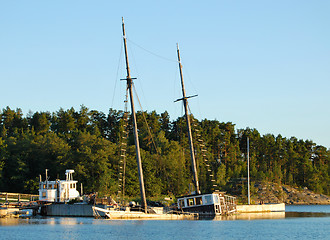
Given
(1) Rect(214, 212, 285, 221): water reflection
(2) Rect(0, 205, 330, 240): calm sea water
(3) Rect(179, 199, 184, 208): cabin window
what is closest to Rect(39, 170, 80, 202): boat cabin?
(2) Rect(0, 205, 330, 240): calm sea water

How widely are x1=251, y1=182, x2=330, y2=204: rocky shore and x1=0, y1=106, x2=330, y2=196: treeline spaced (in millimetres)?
3535

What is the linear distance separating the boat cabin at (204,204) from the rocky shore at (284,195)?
75312mm

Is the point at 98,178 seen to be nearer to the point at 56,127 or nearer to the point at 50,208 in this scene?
the point at 50,208

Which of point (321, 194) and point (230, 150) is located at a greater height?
point (230, 150)

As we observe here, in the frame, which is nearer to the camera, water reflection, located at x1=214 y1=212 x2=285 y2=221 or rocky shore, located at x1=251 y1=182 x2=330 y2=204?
water reflection, located at x1=214 y1=212 x2=285 y2=221

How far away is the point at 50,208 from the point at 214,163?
306ft

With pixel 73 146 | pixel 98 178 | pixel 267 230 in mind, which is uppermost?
pixel 73 146

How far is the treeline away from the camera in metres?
108

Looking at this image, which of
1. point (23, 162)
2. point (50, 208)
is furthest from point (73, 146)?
point (50, 208)

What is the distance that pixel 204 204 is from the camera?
231 feet

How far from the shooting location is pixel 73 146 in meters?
122

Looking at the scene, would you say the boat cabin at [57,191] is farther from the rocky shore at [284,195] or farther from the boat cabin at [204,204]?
the rocky shore at [284,195]

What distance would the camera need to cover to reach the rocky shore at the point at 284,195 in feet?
A: 499

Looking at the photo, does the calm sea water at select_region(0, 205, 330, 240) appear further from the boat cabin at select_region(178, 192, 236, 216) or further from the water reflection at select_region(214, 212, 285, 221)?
the water reflection at select_region(214, 212, 285, 221)
